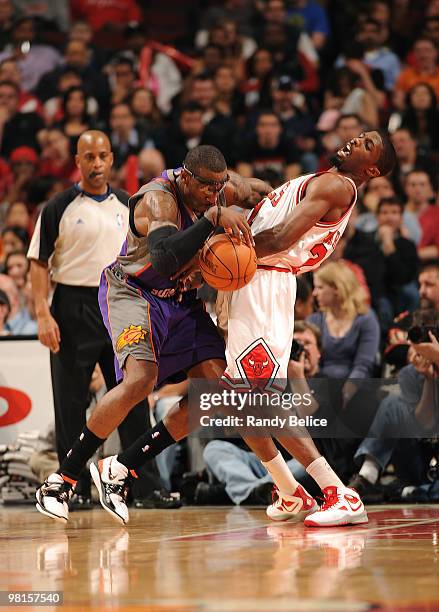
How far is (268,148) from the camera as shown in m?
10.5

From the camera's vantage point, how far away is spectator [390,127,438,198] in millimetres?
10062

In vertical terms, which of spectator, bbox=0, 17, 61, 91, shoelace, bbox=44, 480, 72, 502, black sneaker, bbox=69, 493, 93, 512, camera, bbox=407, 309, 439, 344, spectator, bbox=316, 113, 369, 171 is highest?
spectator, bbox=0, 17, 61, 91

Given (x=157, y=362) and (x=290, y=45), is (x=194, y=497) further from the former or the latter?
(x=290, y=45)

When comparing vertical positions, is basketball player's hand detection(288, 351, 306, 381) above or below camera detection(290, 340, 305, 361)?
below

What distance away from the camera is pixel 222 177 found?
4.96m

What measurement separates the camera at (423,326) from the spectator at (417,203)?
2.99m

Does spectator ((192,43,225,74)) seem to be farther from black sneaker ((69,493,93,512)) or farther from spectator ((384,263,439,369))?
black sneaker ((69,493,93,512))

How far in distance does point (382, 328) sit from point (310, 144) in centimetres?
298

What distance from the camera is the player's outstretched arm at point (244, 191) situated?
5449mm

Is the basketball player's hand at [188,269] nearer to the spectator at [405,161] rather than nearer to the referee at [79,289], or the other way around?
the referee at [79,289]

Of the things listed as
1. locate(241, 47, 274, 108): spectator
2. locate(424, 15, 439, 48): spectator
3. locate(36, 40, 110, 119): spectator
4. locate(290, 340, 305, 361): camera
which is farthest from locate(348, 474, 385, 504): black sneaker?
locate(424, 15, 439, 48): spectator

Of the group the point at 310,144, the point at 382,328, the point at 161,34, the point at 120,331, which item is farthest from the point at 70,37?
the point at 120,331

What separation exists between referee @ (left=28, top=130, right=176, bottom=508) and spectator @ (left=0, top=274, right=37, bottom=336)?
1741mm

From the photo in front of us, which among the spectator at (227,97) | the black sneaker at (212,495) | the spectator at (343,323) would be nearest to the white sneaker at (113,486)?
the black sneaker at (212,495)
